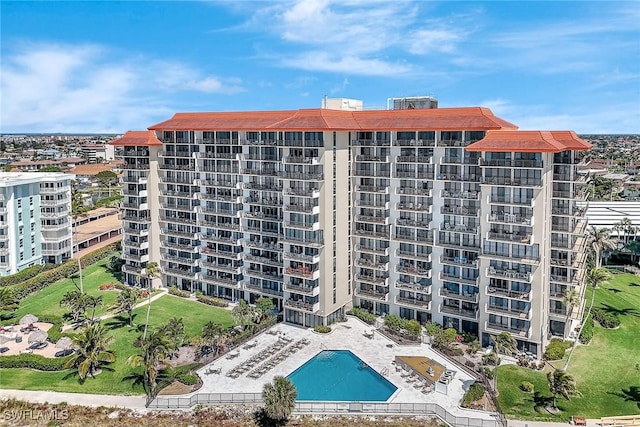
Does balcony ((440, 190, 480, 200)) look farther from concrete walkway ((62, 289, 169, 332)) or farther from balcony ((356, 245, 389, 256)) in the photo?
concrete walkway ((62, 289, 169, 332))

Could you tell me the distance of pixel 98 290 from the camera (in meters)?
82.4

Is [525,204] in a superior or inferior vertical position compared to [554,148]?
inferior

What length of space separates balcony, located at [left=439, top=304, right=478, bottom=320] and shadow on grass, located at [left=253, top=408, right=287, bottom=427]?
87.4 ft

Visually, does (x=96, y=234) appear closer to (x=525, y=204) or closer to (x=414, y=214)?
(x=414, y=214)

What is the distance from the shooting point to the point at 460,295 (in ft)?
209

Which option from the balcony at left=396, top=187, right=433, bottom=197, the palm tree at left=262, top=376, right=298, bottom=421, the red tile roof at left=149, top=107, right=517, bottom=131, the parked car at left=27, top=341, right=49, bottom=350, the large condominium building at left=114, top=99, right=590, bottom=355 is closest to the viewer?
the palm tree at left=262, top=376, right=298, bottom=421

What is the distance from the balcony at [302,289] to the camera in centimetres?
6612

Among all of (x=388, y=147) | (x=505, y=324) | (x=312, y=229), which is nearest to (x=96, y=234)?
(x=312, y=229)

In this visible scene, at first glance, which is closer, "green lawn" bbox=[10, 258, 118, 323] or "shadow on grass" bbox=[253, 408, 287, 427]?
"shadow on grass" bbox=[253, 408, 287, 427]

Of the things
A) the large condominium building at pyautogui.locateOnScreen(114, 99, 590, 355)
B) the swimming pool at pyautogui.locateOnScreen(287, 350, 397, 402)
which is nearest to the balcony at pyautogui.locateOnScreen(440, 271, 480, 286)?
the large condominium building at pyautogui.locateOnScreen(114, 99, 590, 355)

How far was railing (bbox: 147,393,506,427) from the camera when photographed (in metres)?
48.6

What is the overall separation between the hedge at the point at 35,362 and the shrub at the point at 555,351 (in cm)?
5336

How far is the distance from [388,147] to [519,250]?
2065 cm

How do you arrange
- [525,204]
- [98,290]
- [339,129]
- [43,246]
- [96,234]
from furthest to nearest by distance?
[96,234]
[43,246]
[98,290]
[339,129]
[525,204]
